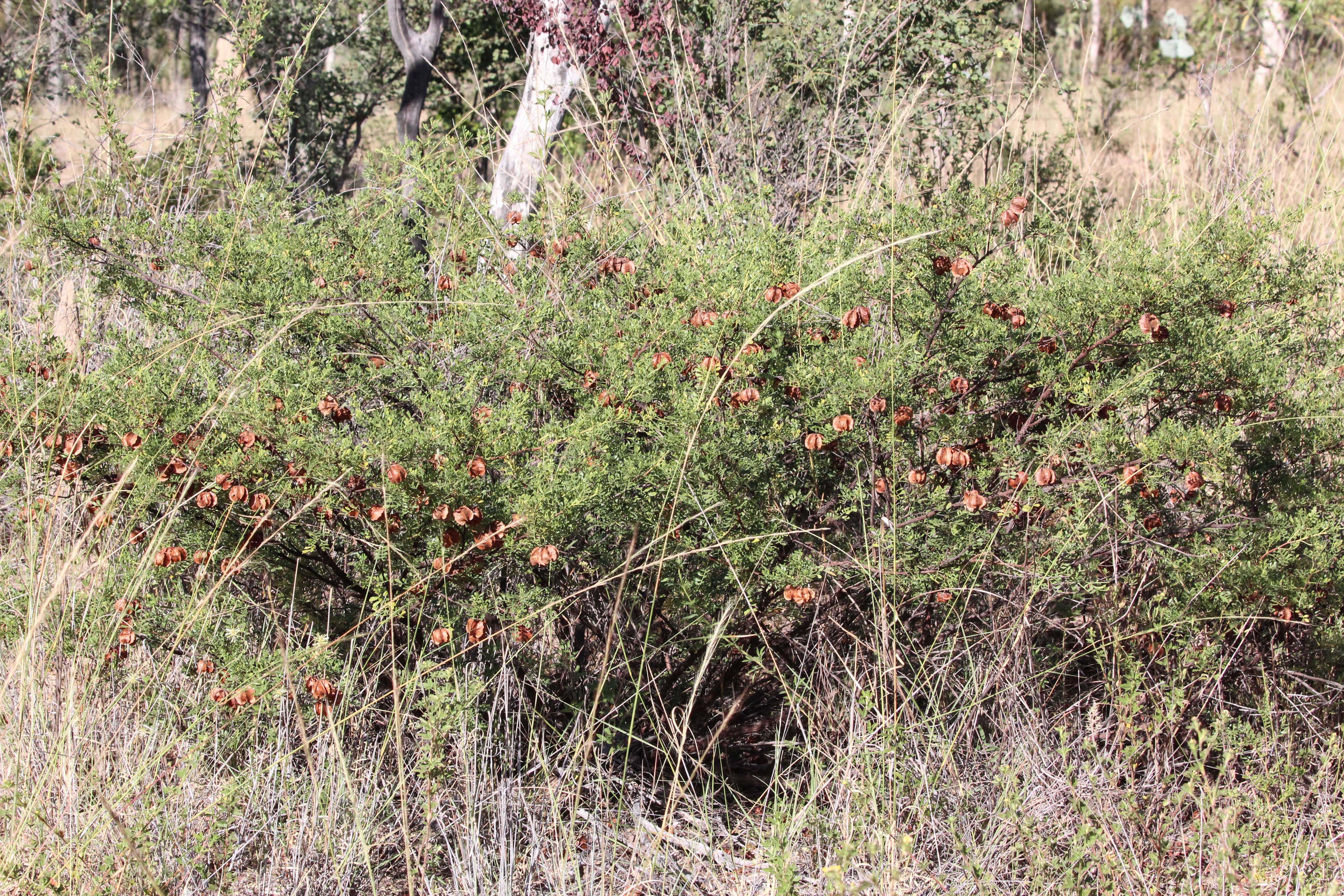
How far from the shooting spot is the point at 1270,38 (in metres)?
9.13

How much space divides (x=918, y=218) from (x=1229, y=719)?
4.03 ft

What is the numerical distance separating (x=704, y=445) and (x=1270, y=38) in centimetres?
945

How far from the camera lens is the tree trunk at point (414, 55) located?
489cm

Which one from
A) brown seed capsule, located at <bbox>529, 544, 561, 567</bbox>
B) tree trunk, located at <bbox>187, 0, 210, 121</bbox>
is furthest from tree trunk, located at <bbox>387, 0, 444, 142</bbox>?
tree trunk, located at <bbox>187, 0, 210, 121</bbox>

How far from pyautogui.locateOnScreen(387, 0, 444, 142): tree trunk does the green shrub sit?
2.71 meters

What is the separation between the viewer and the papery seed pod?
6.67 feet

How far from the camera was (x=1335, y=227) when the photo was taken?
3.49m

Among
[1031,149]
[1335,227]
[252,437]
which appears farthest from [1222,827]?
[1031,149]

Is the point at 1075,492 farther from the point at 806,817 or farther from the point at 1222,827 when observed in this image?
the point at 806,817

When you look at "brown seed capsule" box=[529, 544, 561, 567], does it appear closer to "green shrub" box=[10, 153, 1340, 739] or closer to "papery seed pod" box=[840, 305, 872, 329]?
→ "green shrub" box=[10, 153, 1340, 739]

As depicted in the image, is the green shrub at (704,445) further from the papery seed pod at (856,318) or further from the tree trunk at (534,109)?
the tree trunk at (534,109)

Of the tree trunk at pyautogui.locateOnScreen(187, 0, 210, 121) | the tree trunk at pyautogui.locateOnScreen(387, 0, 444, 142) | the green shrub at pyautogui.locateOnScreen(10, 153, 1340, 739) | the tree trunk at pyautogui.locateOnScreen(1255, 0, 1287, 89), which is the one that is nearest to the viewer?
the green shrub at pyautogui.locateOnScreen(10, 153, 1340, 739)

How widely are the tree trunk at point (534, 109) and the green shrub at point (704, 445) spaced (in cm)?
173

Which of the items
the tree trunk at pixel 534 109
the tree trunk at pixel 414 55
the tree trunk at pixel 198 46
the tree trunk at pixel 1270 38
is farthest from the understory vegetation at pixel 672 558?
the tree trunk at pixel 198 46
